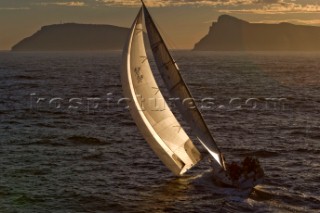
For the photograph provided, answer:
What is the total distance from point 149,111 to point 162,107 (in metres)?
1.19

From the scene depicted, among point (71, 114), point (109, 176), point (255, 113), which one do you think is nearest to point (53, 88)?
point (71, 114)

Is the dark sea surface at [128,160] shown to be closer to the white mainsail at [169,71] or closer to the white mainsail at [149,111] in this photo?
the white mainsail at [149,111]

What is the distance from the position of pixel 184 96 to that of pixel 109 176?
900 centimetres

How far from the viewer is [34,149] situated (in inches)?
1587

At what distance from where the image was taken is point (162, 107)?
30.8 metres

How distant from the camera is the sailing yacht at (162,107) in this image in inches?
1099

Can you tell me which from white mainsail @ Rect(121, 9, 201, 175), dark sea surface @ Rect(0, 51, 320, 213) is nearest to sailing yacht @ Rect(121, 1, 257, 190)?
white mainsail @ Rect(121, 9, 201, 175)

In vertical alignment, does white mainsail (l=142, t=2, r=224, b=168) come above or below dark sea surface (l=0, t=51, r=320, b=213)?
above

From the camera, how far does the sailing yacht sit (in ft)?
91.6

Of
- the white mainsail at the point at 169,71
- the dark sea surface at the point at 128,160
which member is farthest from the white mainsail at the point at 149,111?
the dark sea surface at the point at 128,160

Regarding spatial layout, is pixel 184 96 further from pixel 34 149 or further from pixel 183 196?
pixel 34 149

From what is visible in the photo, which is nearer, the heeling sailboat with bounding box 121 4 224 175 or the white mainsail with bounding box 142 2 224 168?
the white mainsail with bounding box 142 2 224 168

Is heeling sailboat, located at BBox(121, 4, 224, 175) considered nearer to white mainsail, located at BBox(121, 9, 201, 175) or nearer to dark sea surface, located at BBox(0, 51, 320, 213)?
white mainsail, located at BBox(121, 9, 201, 175)

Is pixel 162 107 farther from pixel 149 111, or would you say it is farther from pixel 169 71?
pixel 169 71
